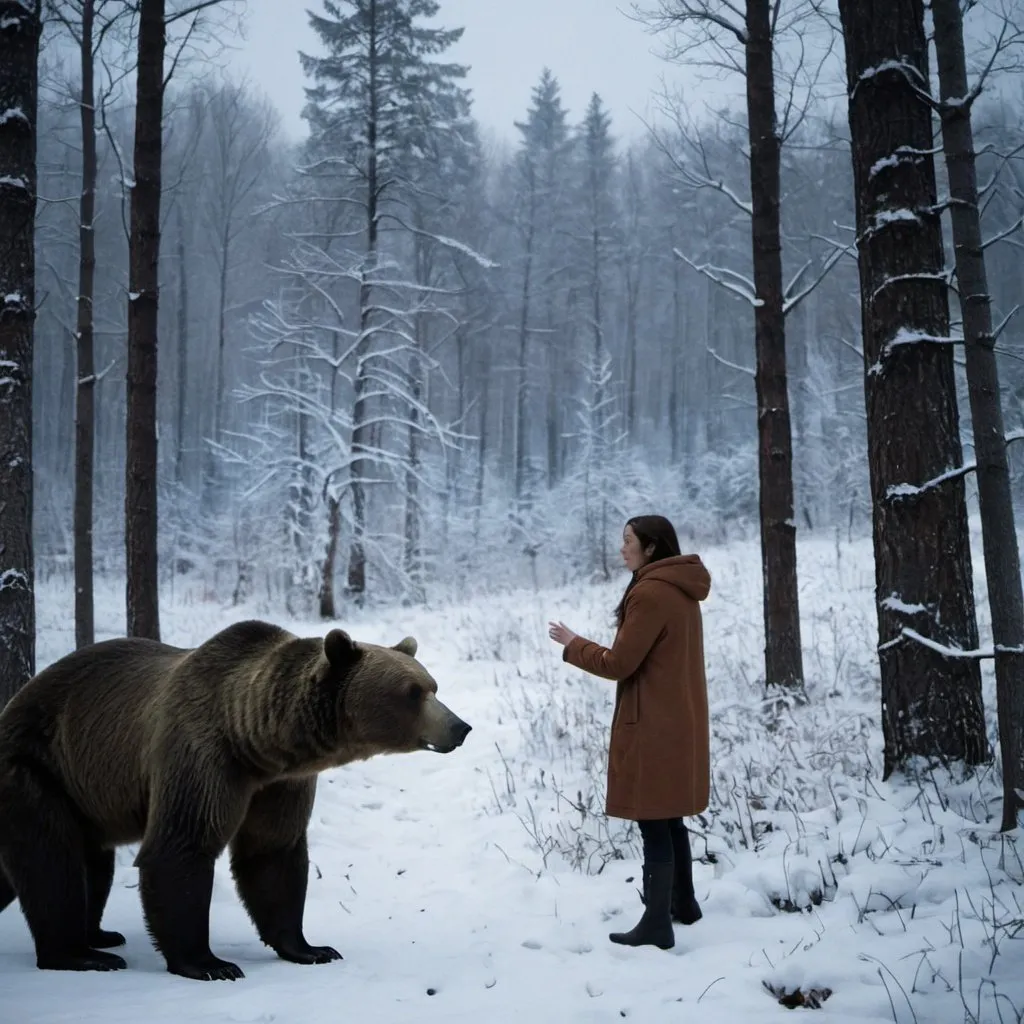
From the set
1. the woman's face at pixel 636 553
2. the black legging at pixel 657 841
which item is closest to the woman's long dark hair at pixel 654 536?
the woman's face at pixel 636 553

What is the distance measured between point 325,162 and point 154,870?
1825 cm

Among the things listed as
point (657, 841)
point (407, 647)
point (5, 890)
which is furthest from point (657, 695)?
point (5, 890)

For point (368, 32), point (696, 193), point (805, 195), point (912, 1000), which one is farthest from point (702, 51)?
point (696, 193)

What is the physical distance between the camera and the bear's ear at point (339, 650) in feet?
12.1

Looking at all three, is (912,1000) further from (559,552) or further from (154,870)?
(559,552)

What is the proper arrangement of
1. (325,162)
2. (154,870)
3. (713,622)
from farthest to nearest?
(325,162), (713,622), (154,870)

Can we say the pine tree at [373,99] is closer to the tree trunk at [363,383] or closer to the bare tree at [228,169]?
the tree trunk at [363,383]

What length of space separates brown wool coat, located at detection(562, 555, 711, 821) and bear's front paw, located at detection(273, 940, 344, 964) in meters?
1.47

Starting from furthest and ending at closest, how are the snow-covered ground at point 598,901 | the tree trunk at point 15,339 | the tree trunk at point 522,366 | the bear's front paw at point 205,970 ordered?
the tree trunk at point 522,366
the tree trunk at point 15,339
the bear's front paw at point 205,970
the snow-covered ground at point 598,901

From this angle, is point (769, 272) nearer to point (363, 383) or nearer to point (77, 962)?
point (77, 962)

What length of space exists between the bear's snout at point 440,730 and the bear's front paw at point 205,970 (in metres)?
1.20

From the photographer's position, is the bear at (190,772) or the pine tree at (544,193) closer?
the bear at (190,772)

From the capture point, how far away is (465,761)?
8195 mm

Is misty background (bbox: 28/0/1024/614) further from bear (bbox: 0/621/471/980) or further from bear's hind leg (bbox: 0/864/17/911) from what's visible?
bear's hind leg (bbox: 0/864/17/911)
